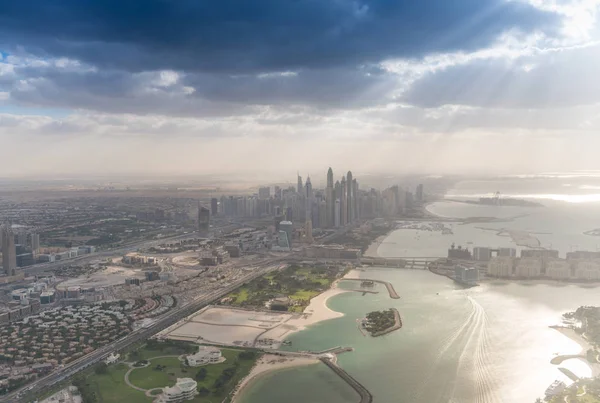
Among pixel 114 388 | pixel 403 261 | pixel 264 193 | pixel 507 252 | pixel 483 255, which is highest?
pixel 264 193

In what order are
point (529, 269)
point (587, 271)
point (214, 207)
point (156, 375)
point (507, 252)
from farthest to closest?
point (214, 207) < point (507, 252) < point (529, 269) < point (587, 271) < point (156, 375)

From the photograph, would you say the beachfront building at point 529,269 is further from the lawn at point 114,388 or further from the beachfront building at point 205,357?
the lawn at point 114,388

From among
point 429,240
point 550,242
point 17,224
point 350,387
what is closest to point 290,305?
point 350,387

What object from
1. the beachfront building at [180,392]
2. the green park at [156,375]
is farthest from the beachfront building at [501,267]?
the beachfront building at [180,392]

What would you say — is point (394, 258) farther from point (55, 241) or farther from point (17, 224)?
point (17, 224)

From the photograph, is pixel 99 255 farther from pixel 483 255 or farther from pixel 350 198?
pixel 350 198

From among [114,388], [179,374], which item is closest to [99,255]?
[179,374]
